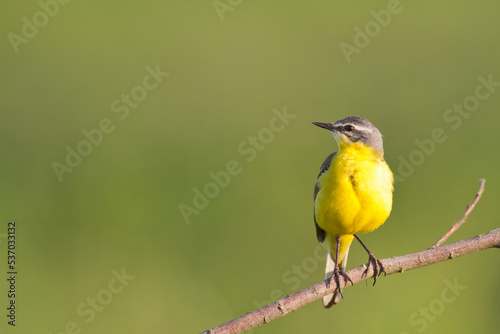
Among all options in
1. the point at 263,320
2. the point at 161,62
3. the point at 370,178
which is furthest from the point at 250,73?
the point at 263,320

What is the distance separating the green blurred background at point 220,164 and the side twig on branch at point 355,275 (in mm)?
3299

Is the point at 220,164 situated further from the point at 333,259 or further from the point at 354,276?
the point at 354,276

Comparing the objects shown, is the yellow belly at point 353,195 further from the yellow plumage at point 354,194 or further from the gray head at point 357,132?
the gray head at point 357,132

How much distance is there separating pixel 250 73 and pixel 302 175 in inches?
111

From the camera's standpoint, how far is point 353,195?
18.4 ft

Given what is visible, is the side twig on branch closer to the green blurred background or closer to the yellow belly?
the yellow belly

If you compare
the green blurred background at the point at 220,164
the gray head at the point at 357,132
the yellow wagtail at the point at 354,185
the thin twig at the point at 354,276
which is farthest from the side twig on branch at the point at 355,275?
the green blurred background at the point at 220,164

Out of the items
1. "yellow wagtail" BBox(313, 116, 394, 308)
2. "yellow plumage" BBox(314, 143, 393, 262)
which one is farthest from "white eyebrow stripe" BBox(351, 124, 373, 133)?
"yellow plumage" BBox(314, 143, 393, 262)

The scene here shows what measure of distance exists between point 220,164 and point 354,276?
4.67 m

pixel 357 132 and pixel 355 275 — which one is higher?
pixel 357 132

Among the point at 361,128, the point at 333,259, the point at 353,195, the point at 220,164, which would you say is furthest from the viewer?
the point at 220,164

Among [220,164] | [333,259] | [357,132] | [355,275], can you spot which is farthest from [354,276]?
[220,164]

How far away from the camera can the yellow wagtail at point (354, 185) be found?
5578 millimetres

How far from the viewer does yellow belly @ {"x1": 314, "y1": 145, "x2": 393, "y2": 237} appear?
5.57 m
